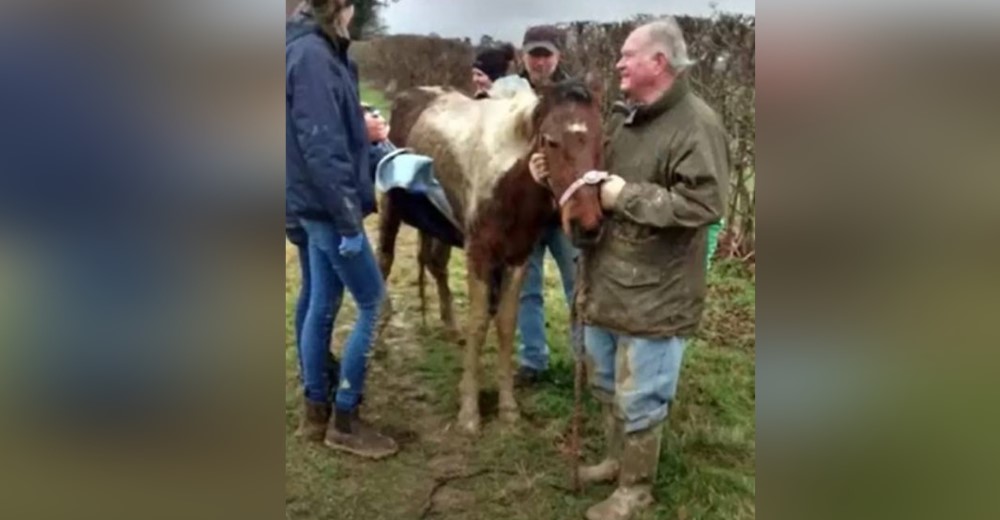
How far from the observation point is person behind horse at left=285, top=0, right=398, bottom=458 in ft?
10.6

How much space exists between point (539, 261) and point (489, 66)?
633mm

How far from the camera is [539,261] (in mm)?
3369

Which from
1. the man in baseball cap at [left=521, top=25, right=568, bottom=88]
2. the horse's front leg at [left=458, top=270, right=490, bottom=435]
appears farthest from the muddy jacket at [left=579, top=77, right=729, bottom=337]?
the horse's front leg at [left=458, top=270, right=490, bottom=435]

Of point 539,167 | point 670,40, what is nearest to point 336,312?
point 539,167

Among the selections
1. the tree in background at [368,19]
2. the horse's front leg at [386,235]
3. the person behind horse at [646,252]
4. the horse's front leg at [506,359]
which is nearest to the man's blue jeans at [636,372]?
the person behind horse at [646,252]

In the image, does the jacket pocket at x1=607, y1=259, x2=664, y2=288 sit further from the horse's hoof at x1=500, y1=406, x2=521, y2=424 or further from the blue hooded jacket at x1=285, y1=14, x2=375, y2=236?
the blue hooded jacket at x1=285, y1=14, x2=375, y2=236

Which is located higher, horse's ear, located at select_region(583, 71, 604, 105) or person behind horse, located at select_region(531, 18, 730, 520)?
horse's ear, located at select_region(583, 71, 604, 105)

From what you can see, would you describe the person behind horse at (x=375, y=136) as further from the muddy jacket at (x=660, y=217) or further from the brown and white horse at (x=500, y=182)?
the muddy jacket at (x=660, y=217)
